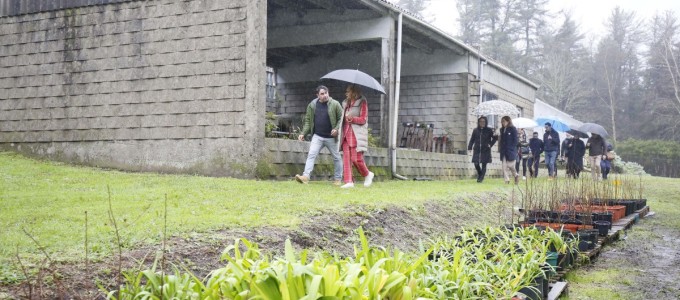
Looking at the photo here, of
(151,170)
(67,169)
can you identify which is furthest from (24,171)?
(151,170)

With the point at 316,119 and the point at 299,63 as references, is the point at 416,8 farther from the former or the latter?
the point at 316,119

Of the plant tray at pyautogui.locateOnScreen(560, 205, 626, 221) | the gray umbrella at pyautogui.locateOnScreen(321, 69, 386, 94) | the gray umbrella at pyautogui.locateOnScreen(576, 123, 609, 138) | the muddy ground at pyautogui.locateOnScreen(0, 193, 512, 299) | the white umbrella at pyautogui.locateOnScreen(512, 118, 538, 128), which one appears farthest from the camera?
the white umbrella at pyautogui.locateOnScreen(512, 118, 538, 128)

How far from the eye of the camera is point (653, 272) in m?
6.14

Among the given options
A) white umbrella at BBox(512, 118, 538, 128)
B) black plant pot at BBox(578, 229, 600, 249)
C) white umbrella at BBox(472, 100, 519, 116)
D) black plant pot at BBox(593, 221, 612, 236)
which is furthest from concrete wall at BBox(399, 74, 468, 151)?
black plant pot at BBox(578, 229, 600, 249)

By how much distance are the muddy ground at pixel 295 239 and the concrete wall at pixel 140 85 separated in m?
3.67

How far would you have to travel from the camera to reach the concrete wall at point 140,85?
10781mm

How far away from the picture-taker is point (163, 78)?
1152 centimetres

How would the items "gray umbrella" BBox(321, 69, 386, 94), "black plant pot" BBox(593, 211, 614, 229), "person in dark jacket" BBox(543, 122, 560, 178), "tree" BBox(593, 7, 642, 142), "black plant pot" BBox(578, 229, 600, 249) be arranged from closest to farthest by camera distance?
"black plant pot" BBox(578, 229, 600, 249) → "black plant pot" BBox(593, 211, 614, 229) → "gray umbrella" BBox(321, 69, 386, 94) → "person in dark jacket" BBox(543, 122, 560, 178) → "tree" BBox(593, 7, 642, 142)

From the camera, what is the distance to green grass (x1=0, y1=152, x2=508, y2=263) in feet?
16.3

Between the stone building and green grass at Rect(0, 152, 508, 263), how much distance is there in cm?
90

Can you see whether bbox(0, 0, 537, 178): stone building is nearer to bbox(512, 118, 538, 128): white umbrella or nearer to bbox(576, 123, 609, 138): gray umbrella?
bbox(576, 123, 609, 138): gray umbrella

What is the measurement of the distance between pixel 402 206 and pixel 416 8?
50.2m

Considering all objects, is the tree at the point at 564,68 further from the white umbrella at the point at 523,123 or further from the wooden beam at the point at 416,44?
the wooden beam at the point at 416,44

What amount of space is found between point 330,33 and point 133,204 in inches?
364
